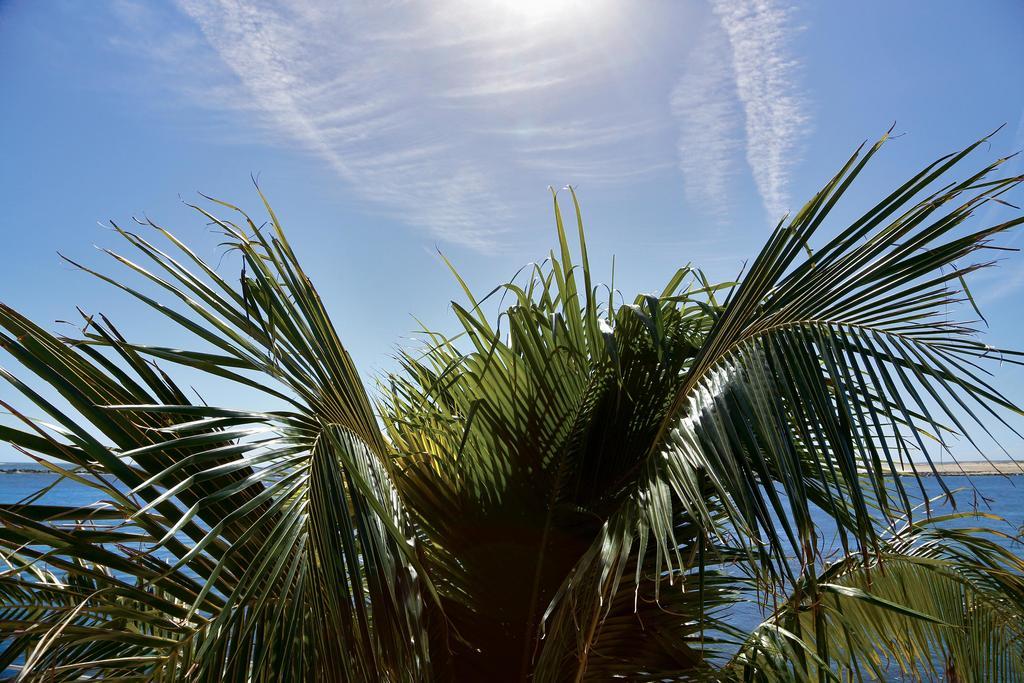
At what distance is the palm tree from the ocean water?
18 centimetres

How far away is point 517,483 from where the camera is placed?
230cm

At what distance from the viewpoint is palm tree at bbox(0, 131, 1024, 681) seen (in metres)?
1.41

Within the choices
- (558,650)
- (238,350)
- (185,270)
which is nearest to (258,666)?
(238,350)

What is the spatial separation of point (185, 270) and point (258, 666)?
906mm

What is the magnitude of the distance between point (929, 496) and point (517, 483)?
99.0 inches

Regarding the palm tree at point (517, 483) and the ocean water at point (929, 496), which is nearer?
the palm tree at point (517, 483)

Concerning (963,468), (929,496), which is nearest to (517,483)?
(963,468)

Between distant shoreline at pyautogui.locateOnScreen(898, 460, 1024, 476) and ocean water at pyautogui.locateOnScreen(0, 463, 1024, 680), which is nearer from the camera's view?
distant shoreline at pyautogui.locateOnScreen(898, 460, 1024, 476)

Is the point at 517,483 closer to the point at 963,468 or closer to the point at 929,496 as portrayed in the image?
the point at 963,468

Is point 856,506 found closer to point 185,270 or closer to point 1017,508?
point 185,270

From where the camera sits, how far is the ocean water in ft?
6.04

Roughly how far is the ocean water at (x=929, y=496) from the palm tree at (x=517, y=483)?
0.58ft

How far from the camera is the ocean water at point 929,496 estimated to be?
1842mm

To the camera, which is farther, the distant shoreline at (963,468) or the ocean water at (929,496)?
the ocean water at (929,496)
